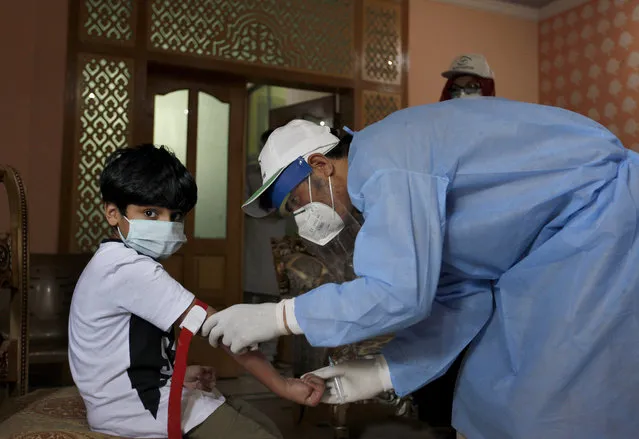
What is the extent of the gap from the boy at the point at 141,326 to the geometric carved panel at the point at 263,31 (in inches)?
103

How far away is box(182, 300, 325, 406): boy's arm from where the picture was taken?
1.30 m

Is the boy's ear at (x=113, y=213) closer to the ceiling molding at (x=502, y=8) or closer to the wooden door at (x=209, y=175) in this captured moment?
the wooden door at (x=209, y=175)

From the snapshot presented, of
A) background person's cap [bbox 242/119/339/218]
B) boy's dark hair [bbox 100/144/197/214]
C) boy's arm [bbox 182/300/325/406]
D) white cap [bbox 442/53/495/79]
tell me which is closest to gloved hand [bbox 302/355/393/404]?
boy's arm [bbox 182/300/325/406]

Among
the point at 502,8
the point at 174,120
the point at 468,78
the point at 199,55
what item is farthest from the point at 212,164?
the point at 502,8

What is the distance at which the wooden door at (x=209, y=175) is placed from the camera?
400 cm

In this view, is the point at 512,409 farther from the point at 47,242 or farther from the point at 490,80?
the point at 47,242

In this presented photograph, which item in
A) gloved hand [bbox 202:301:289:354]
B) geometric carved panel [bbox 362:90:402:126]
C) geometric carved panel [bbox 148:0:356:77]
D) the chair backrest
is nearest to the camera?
gloved hand [bbox 202:301:289:354]

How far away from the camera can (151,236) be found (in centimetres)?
135

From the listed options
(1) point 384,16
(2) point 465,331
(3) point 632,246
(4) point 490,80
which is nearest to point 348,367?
(2) point 465,331

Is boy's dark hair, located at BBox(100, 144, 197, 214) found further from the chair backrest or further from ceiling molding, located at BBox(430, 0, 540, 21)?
ceiling molding, located at BBox(430, 0, 540, 21)

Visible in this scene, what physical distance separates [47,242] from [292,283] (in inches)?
60.0

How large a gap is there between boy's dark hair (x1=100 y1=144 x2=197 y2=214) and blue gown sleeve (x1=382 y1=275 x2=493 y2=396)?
2.03ft

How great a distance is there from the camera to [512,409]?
3.81 ft

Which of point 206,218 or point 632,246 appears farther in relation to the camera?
point 206,218
